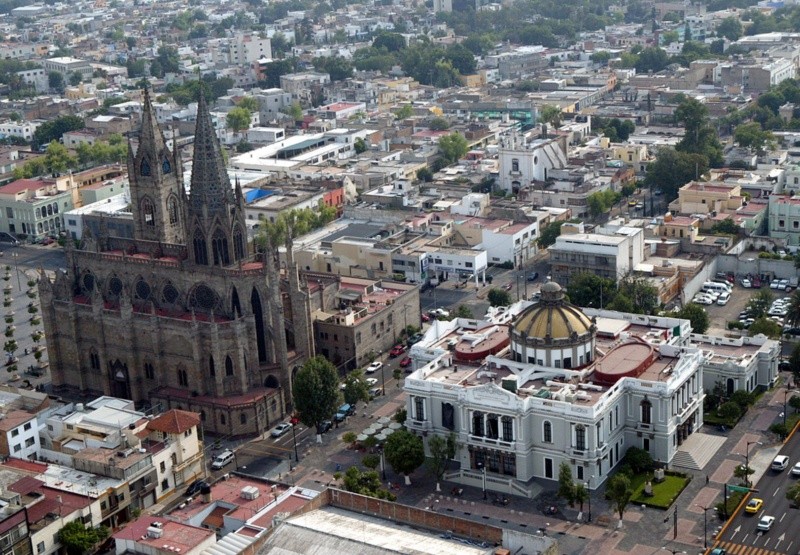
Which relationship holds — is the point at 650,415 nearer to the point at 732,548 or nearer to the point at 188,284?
the point at 732,548

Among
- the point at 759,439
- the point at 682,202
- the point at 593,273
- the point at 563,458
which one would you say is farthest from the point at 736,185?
the point at 563,458

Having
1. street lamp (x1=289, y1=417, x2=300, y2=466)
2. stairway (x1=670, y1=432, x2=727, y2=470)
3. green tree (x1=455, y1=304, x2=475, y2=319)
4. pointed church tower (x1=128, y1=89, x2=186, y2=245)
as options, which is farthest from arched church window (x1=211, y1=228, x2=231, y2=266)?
stairway (x1=670, y1=432, x2=727, y2=470)

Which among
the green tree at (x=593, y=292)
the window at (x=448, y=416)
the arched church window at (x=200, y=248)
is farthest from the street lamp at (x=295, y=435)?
the green tree at (x=593, y=292)

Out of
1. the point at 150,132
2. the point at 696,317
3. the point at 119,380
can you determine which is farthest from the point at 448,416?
the point at 150,132

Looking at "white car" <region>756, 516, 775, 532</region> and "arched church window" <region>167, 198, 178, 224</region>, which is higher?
"arched church window" <region>167, 198, 178, 224</region>

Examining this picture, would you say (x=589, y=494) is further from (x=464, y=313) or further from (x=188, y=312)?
(x=188, y=312)

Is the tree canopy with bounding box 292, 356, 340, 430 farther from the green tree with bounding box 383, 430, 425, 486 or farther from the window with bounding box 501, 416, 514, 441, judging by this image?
the window with bounding box 501, 416, 514, 441
